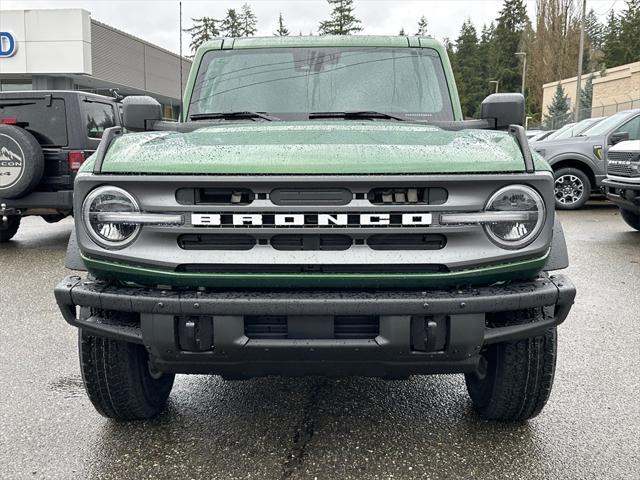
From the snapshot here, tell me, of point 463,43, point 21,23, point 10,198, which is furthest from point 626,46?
point 10,198

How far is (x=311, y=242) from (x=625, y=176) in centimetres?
738

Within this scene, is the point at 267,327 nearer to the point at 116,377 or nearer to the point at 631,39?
the point at 116,377

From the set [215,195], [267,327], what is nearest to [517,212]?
[267,327]

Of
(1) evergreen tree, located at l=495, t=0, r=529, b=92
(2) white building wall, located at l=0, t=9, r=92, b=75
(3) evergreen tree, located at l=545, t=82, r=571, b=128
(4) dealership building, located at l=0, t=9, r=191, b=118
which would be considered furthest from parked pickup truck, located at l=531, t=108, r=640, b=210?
(1) evergreen tree, located at l=495, t=0, r=529, b=92

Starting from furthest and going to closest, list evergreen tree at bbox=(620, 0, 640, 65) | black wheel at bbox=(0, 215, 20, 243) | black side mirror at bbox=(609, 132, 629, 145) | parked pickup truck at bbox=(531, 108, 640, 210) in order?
evergreen tree at bbox=(620, 0, 640, 65) < parked pickup truck at bbox=(531, 108, 640, 210) < black side mirror at bbox=(609, 132, 629, 145) < black wheel at bbox=(0, 215, 20, 243)

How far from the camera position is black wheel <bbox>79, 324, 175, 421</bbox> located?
2.82 m

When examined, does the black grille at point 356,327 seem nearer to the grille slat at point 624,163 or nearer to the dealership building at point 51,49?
the grille slat at point 624,163

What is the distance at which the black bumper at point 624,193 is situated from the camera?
8.22 metres

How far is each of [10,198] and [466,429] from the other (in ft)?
22.0

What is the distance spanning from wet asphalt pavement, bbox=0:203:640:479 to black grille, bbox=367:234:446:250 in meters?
1.00

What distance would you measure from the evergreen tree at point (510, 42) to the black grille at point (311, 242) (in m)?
74.9

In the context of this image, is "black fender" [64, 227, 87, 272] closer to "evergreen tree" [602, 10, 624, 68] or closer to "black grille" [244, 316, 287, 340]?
"black grille" [244, 316, 287, 340]

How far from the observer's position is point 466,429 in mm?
3059

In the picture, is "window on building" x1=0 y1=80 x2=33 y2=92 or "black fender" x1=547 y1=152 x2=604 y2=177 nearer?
"black fender" x1=547 y1=152 x2=604 y2=177
